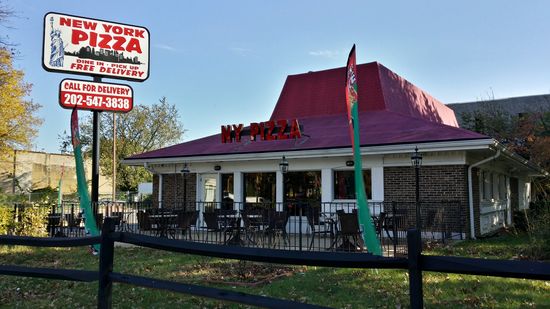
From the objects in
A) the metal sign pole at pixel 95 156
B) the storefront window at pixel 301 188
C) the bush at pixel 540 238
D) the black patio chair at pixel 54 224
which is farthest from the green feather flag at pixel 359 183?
the black patio chair at pixel 54 224

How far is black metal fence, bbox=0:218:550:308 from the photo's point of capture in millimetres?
2154

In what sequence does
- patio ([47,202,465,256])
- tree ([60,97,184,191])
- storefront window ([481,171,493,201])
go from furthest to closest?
tree ([60,97,184,191])
storefront window ([481,171,493,201])
patio ([47,202,465,256])

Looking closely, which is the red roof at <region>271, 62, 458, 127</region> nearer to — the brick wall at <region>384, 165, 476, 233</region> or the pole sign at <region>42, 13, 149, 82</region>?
the brick wall at <region>384, 165, 476, 233</region>

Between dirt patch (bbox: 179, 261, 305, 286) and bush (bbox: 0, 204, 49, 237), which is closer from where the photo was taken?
dirt patch (bbox: 179, 261, 305, 286)

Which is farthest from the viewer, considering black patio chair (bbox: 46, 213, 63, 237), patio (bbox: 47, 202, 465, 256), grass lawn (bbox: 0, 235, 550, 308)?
black patio chair (bbox: 46, 213, 63, 237)

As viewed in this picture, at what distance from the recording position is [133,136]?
1641 inches

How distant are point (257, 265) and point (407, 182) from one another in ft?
23.3

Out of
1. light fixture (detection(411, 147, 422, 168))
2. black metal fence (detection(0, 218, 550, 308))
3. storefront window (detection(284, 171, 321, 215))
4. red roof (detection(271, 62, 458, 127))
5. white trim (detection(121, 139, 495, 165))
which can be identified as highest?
red roof (detection(271, 62, 458, 127))

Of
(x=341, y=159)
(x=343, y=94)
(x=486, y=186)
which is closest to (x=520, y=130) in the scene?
(x=486, y=186)

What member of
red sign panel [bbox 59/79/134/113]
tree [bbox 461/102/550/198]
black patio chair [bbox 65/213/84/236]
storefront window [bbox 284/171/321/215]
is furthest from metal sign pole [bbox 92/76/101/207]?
tree [bbox 461/102/550/198]

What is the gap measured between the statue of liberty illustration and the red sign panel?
0.61 metres

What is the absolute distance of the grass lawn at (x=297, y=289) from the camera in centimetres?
591

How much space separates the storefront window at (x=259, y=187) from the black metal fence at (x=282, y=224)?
1.52 m

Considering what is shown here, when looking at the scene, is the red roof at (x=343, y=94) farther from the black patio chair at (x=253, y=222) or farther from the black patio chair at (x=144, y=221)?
the black patio chair at (x=144, y=221)
